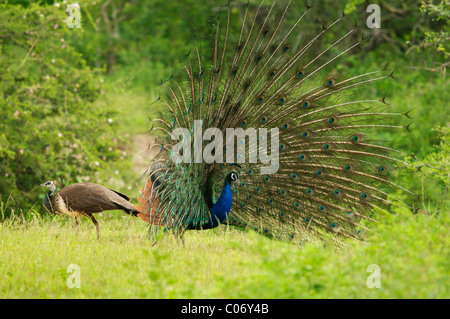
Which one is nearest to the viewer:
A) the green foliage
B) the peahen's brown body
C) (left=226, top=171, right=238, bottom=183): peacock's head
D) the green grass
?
the green grass

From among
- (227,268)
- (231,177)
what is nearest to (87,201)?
(231,177)

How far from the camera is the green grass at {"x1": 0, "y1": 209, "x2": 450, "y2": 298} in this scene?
4723 millimetres

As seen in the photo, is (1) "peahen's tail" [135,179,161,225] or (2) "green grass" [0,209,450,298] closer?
(2) "green grass" [0,209,450,298]

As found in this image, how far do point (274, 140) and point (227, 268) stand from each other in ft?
5.75

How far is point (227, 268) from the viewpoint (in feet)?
19.7

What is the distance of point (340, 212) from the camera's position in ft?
22.6

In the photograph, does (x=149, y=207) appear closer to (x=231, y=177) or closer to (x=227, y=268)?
(x=231, y=177)

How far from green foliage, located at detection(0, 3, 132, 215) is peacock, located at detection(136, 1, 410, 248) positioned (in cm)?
418

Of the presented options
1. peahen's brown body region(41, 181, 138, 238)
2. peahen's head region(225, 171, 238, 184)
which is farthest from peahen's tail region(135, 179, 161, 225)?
peahen's head region(225, 171, 238, 184)

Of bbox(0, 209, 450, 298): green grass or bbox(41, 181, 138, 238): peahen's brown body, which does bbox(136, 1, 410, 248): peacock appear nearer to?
bbox(41, 181, 138, 238): peahen's brown body

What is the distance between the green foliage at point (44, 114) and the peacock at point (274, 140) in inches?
165

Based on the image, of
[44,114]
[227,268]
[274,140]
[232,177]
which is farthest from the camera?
[44,114]
